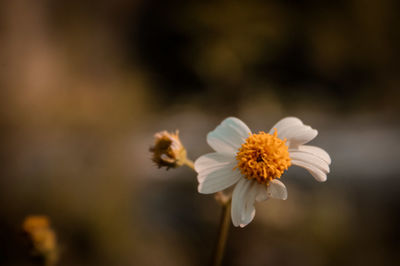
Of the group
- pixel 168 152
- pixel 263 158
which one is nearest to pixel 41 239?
pixel 168 152

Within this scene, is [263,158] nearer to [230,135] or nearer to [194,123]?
[230,135]

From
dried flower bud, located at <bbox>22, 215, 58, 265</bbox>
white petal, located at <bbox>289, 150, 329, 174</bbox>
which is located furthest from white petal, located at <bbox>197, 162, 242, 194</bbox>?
dried flower bud, located at <bbox>22, 215, 58, 265</bbox>

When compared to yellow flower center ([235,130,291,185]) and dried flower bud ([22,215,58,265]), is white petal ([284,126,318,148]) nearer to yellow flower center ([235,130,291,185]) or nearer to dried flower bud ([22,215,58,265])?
yellow flower center ([235,130,291,185])

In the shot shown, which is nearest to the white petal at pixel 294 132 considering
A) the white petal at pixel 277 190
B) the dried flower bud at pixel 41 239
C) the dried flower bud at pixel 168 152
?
the white petal at pixel 277 190

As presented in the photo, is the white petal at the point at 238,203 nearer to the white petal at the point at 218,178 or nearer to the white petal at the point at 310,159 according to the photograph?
the white petal at the point at 218,178

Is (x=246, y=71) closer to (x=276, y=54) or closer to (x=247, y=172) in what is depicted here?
(x=276, y=54)

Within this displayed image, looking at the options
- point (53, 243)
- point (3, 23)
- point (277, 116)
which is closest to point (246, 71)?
point (277, 116)

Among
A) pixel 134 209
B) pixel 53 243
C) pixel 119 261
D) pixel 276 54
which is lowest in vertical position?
pixel 53 243
